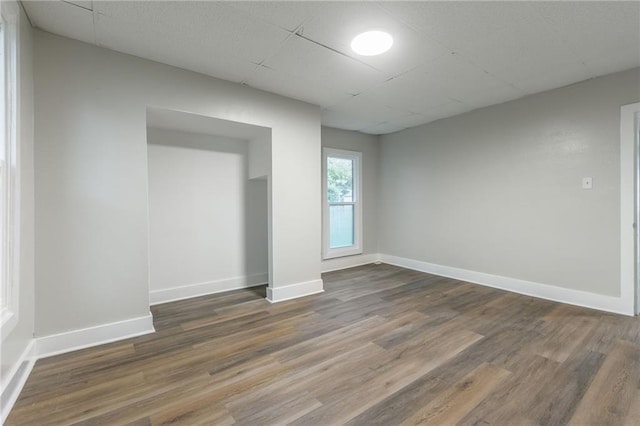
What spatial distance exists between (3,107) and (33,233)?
2.95ft

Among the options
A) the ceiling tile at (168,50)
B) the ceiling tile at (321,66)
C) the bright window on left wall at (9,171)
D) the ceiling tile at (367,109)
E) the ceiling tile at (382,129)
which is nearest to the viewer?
the bright window on left wall at (9,171)

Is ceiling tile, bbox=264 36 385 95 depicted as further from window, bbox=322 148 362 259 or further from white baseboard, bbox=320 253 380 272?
white baseboard, bbox=320 253 380 272

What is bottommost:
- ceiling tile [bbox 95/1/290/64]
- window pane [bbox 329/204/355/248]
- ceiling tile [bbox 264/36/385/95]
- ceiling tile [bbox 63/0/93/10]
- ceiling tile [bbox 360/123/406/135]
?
window pane [bbox 329/204/355/248]

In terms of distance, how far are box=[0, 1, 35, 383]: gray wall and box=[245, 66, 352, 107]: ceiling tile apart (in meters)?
1.62

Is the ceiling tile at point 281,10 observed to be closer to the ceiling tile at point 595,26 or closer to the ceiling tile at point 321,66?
the ceiling tile at point 321,66

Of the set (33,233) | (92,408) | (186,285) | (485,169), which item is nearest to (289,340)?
(92,408)

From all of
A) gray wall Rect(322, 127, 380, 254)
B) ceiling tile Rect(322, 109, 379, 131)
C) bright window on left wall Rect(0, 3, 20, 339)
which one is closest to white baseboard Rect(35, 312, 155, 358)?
bright window on left wall Rect(0, 3, 20, 339)

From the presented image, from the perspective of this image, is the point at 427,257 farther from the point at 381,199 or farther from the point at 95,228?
the point at 95,228

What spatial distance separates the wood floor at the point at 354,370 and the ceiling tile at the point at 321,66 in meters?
2.45

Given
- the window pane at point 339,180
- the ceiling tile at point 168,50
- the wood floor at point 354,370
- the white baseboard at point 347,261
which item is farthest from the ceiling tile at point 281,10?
the white baseboard at point 347,261

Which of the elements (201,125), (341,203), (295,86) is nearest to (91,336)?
(201,125)

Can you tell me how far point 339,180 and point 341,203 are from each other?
41 cm

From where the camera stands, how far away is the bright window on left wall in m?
1.59

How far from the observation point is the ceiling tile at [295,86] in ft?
9.06
